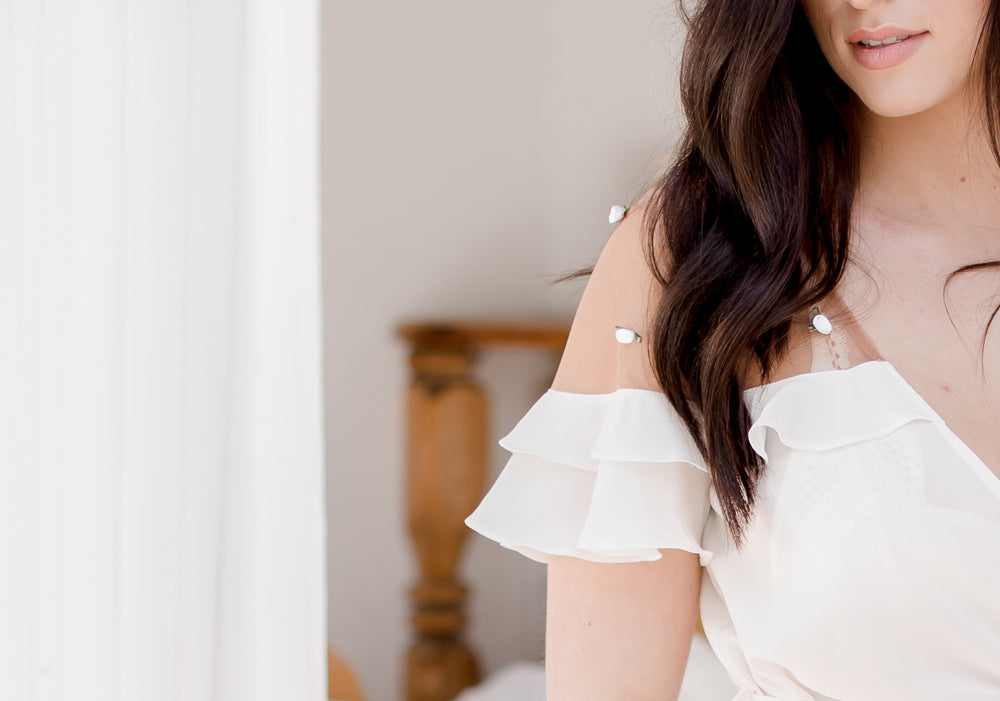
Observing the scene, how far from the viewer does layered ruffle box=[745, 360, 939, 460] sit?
823mm

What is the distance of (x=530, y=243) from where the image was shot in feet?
9.95

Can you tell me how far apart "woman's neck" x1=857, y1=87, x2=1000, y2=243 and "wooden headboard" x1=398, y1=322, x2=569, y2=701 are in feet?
5.29

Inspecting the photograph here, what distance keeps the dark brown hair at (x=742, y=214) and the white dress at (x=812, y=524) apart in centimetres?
3

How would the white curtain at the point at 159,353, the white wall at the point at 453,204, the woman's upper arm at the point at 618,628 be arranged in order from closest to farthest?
1. the white curtain at the point at 159,353
2. the woman's upper arm at the point at 618,628
3. the white wall at the point at 453,204

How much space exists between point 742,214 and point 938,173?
8.1 inches

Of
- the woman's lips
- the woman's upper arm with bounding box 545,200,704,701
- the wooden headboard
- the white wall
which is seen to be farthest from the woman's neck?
the wooden headboard

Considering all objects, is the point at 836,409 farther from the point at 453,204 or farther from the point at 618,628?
the point at 453,204

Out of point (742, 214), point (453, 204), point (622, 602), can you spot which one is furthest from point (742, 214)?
point (453, 204)

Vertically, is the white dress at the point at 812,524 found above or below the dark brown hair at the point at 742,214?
below

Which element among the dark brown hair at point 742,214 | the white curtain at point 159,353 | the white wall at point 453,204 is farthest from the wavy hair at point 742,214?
the white wall at point 453,204

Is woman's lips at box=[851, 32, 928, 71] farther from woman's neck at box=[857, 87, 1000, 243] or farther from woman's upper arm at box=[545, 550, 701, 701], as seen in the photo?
woman's upper arm at box=[545, 550, 701, 701]

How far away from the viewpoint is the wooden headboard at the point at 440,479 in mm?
2600

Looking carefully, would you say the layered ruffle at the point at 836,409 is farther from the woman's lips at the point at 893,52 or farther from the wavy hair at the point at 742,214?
the woman's lips at the point at 893,52

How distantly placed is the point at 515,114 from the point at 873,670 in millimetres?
2420
